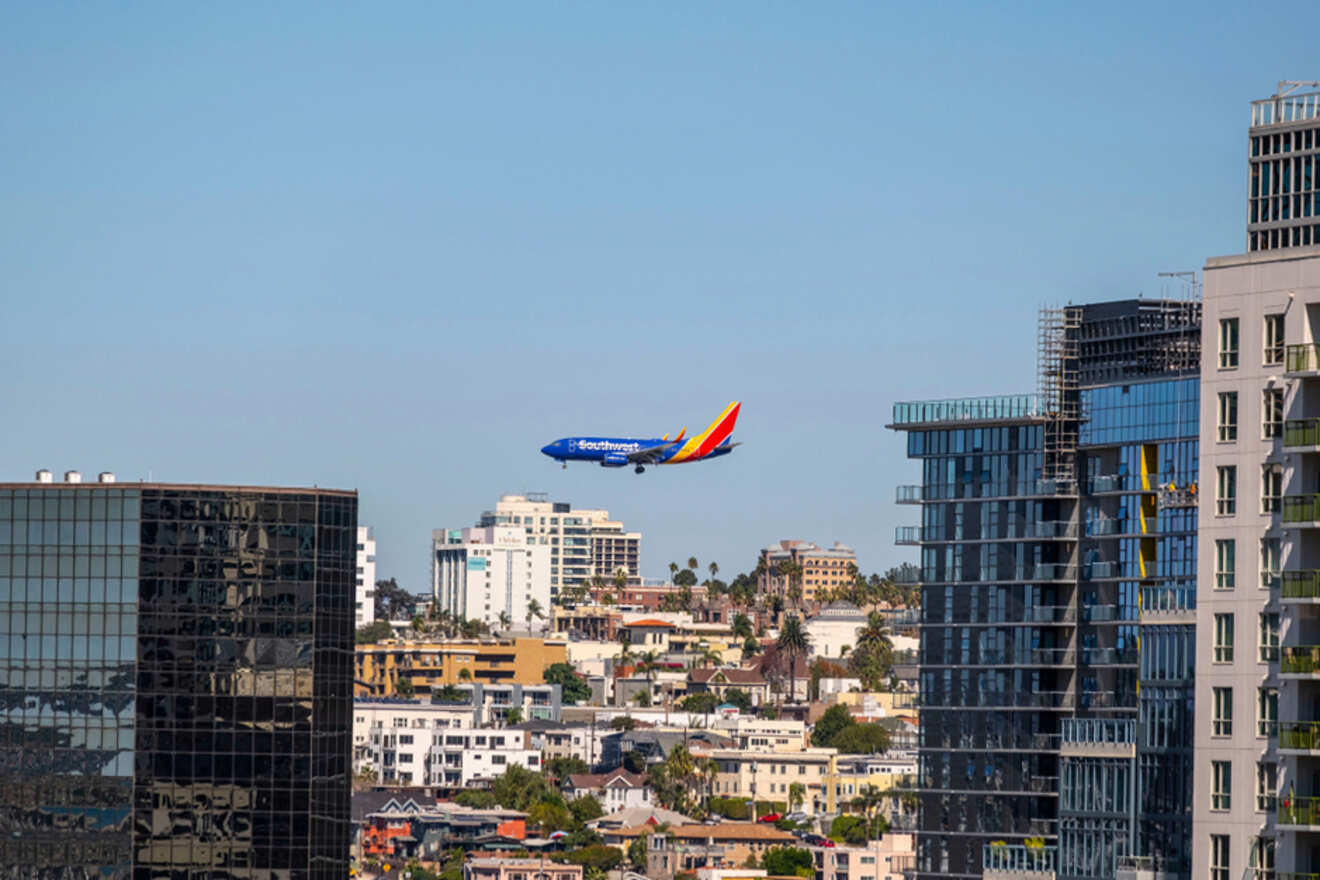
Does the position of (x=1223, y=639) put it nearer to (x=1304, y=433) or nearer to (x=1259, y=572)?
(x=1259, y=572)

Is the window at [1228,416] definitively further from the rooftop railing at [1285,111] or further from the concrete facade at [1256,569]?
the rooftop railing at [1285,111]

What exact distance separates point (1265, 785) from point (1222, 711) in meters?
3.57

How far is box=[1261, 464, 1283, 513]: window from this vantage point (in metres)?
113

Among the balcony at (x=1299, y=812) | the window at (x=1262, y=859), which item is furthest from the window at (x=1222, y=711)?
the balcony at (x=1299, y=812)

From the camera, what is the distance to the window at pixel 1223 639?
11406cm

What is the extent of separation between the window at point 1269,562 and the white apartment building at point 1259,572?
0.19 ft

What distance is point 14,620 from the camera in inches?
7160

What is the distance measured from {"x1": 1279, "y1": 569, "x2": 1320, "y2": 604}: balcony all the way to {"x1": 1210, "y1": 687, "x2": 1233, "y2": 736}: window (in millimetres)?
5677

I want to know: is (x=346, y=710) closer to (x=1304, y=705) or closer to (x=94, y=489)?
(x=94, y=489)

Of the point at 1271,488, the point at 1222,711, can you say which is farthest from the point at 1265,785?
the point at 1271,488

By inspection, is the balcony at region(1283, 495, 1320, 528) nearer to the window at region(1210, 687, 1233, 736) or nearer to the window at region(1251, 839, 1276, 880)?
the window at region(1210, 687, 1233, 736)

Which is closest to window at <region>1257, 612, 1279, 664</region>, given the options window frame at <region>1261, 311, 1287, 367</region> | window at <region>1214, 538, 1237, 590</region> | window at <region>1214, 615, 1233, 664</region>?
window at <region>1214, 615, 1233, 664</region>

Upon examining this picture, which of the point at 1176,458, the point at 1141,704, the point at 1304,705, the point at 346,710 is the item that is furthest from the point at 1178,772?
the point at 1304,705

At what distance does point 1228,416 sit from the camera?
115 meters
